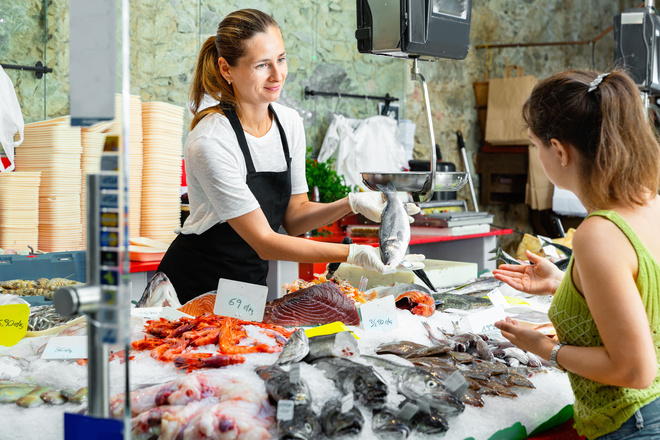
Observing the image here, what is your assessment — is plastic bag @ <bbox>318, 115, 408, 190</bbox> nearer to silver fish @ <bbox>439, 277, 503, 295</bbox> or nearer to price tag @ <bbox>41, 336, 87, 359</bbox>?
silver fish @ <bbox>439, 277, 503, 295</bbox>

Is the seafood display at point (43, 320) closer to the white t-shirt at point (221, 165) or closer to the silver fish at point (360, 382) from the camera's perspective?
the white t-shirt at point (221, 165)

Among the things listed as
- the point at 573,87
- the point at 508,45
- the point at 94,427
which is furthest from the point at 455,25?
the point at 508,45

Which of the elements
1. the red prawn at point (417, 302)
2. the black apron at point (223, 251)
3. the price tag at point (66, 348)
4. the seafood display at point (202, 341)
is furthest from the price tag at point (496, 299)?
the price tag at point (66, 348)

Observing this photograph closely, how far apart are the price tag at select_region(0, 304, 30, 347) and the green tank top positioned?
1.42m

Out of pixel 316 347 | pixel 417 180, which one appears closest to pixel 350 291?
pixel 417 180

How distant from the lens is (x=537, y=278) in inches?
73.1

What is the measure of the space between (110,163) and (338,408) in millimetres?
648

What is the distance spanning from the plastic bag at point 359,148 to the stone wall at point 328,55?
0.23 m

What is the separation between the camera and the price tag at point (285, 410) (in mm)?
1161

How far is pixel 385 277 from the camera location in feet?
8.84

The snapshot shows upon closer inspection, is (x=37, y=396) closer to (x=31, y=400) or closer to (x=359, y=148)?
(x=31, y=400)

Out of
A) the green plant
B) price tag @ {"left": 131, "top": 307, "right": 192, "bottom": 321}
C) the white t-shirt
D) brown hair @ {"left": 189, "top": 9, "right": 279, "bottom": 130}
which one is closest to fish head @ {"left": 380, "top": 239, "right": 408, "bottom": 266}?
the white t-shirt

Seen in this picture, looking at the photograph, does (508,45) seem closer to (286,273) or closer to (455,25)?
(286,273)

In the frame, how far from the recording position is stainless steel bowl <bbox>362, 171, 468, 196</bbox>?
2.09 meters
